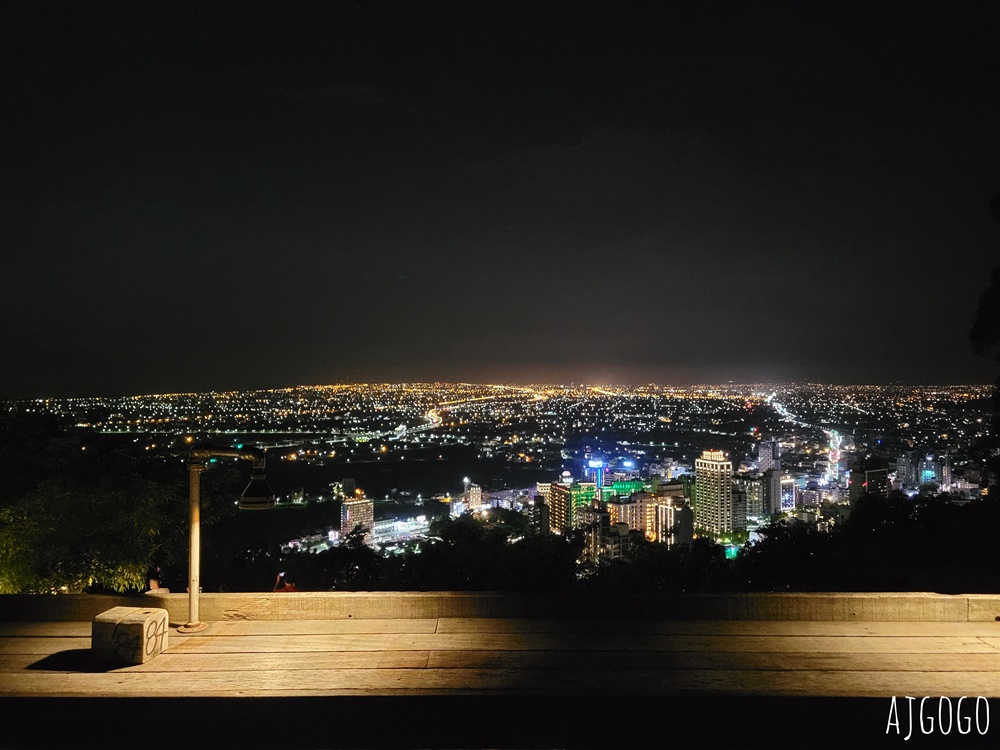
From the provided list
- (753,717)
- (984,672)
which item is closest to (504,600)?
(753,717)

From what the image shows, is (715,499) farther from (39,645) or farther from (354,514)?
(39,645)

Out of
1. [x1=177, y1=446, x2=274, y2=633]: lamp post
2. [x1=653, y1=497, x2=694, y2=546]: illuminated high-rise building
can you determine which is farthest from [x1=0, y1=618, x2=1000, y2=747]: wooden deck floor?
[x1=653, y1=497, x2=694, y2=546]: illuminated high-rise building

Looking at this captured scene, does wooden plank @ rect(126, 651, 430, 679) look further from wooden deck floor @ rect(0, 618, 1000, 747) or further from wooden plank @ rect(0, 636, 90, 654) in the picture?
wooden plank @ rect(0, 636, 90, 654)

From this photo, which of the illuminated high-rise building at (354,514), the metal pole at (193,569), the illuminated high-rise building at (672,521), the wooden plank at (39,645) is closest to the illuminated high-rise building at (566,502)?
the illuminated high-rise building at (672,521)

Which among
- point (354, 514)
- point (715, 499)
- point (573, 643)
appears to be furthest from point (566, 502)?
point (573, 643)

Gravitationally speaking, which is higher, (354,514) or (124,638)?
(124,638)

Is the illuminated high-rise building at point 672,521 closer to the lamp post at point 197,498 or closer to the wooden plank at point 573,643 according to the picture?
the wooden plank at point 573,643
